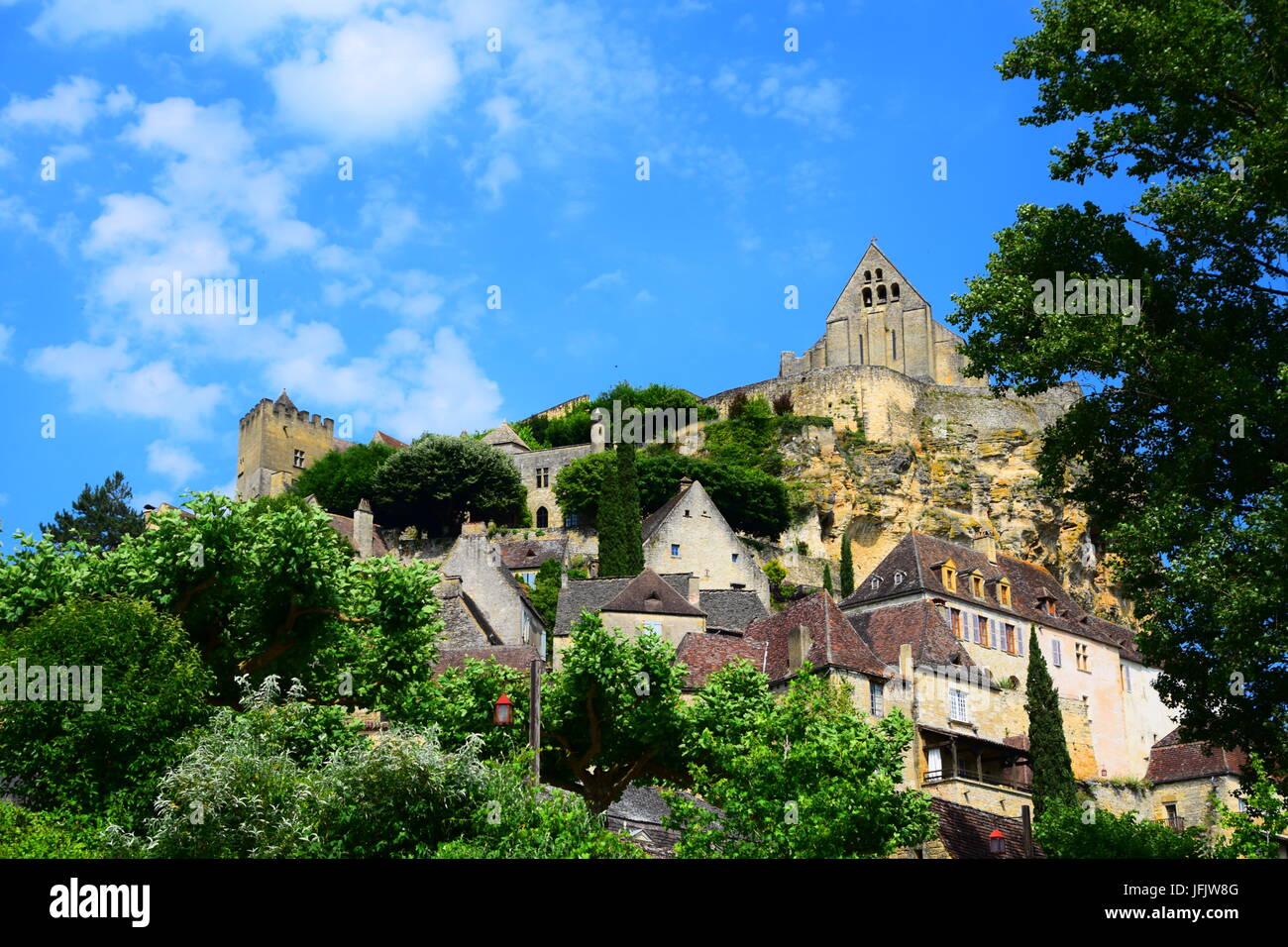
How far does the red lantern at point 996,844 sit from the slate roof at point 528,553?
34.7 metres

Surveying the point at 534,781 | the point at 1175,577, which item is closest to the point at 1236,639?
the point at 1175,577

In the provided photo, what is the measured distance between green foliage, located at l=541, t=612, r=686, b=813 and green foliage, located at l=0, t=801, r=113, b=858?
918 cm

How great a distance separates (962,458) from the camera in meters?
82.4

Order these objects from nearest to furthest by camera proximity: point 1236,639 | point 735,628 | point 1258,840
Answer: point 1236,639
point 1258,840
point 735,628

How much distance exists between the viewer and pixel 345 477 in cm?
8394

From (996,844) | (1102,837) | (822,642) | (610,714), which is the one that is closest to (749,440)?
(822,642)

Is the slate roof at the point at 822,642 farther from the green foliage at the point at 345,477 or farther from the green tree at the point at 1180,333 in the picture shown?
the green foliage at the point at 345,477

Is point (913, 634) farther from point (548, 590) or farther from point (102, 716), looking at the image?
point (102, 716)

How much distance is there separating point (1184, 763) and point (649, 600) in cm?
1955

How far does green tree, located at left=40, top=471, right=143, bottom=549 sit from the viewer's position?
72688 millimetres

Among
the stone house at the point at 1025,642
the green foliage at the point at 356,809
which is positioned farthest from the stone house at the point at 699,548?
the green foliage at the point at 356,809

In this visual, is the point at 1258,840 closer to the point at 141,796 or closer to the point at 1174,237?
the point at 1174,237

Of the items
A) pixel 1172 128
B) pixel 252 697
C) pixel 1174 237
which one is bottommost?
pixel 252 697
